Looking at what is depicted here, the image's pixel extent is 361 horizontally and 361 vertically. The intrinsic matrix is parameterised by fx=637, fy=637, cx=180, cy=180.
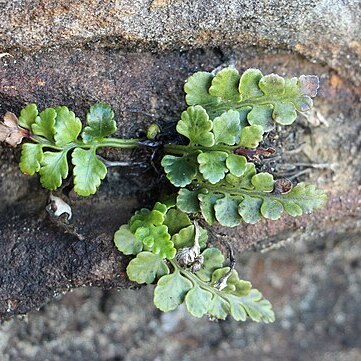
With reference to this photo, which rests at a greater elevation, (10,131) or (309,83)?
(309,83)

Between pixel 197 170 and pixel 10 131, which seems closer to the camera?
pixel 10 131

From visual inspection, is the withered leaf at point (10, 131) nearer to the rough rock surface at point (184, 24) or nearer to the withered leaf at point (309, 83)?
the rough rock surface at point (184, 24)

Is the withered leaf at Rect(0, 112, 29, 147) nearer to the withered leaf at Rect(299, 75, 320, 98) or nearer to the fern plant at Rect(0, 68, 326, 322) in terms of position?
the fern plant at Rect(0, 68, 326, 322)

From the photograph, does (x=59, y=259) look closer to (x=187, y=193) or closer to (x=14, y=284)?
(x=14, y=284)

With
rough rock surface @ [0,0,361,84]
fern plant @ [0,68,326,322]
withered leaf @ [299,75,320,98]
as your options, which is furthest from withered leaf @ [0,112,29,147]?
withered leaf @ [299,75,320,98]

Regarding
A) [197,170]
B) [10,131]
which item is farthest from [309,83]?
[10,131]

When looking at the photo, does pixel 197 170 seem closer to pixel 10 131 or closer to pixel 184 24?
pixel 184 24

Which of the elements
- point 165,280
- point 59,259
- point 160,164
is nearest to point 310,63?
point 160,164
